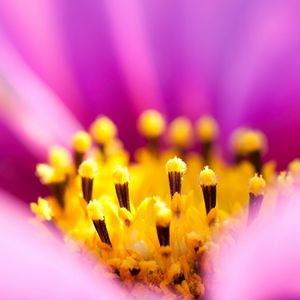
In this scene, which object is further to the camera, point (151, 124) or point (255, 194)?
point (151, 124)

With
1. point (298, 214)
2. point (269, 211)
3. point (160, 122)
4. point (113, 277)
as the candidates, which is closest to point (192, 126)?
point (160, 122)

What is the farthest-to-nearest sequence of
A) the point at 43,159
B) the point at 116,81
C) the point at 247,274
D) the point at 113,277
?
the point at 116,81 < the point at 43,159 < the point at 113,277 < the point at 247,274

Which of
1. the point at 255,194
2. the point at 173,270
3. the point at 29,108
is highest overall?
the point at 29,108

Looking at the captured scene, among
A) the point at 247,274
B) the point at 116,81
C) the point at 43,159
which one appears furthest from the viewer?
the point at 116,81

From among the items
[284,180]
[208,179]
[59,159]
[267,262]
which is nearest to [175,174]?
[208,179]

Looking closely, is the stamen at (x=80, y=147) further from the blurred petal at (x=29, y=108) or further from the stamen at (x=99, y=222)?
the stamen at (x=99, y=222)

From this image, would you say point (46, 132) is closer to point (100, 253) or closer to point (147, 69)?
point (147, 69)

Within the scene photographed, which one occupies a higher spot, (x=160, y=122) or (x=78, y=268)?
(x=160, y=122)

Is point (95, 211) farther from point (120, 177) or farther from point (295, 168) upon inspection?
point (295, 168)

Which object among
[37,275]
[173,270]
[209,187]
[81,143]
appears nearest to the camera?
[37,275]
